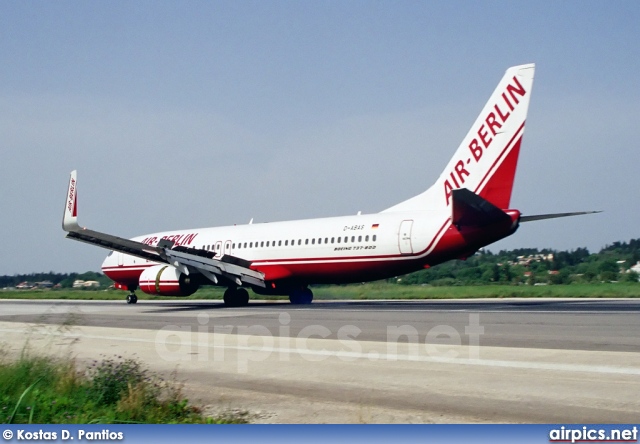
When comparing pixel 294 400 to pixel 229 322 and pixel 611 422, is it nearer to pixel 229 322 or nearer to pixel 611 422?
pixel 611 422

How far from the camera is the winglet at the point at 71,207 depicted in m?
30.2

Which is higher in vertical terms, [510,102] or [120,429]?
[510,102]

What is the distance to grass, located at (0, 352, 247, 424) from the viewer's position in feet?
25.0

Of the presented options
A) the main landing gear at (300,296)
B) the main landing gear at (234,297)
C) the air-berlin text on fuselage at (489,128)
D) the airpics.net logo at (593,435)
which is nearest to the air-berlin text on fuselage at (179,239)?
the main landing gear at (234,297)

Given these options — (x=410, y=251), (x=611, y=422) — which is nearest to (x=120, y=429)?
(x=611, y=422)

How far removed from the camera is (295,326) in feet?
63.6

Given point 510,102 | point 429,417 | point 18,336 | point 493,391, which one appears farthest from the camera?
point 510,102

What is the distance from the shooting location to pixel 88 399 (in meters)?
8.57

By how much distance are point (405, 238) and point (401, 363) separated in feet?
56.1

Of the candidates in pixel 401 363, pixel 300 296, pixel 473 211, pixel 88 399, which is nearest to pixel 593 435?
pixel 401 363

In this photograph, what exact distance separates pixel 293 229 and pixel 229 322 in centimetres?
1205

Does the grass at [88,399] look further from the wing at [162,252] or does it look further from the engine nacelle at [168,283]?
the engine nacelle at [168,283]

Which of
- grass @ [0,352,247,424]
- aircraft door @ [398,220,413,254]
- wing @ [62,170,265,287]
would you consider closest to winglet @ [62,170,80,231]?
wing @ [62,170,265,287]

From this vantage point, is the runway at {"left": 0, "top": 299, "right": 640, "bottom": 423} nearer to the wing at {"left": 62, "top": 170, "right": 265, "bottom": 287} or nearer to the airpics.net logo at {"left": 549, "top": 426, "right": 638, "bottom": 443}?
the airpics.net logo at {"left": 549, "top": 426, "right": 638, "bottom": 443}
